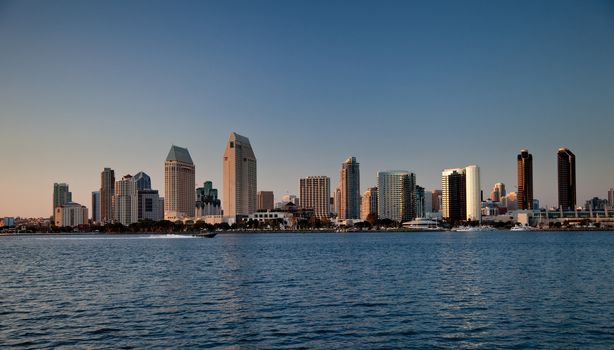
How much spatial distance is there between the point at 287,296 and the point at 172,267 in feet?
111

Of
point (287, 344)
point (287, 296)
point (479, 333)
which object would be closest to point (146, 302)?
point (287, 296)

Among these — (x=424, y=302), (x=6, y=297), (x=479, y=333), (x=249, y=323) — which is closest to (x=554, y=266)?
(x=424, y=302)

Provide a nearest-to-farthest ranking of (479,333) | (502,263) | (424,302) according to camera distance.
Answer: (479,333), (424,302), (502,263)

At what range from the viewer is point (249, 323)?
3584 cm

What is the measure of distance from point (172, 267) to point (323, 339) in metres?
49.0

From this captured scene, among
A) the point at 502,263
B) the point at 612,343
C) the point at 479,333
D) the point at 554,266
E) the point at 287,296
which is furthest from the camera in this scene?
the point at 502,263

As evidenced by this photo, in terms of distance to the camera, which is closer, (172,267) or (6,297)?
(6,297)

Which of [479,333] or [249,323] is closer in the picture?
[479,333]

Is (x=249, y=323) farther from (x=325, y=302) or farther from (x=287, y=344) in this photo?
(x=325, y=302)

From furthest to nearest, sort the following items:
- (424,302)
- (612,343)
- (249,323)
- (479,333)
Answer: (424,302) → (249,323) → (479,333) → (612,343)

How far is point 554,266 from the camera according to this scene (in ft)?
242

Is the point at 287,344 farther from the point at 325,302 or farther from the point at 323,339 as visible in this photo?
the point at 325,302

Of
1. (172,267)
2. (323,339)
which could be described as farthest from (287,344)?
(172,267)

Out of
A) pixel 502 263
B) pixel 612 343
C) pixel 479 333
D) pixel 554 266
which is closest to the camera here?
pixel 612 343
